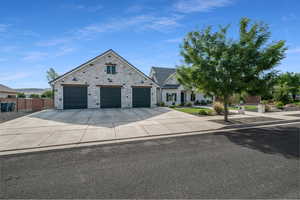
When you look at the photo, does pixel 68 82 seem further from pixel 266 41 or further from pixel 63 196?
pixel 266 41

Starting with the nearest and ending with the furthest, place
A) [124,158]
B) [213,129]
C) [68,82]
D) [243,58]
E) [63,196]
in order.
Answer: [63,196] → [124,158] → [243,58] → [213,129] → [68,82]

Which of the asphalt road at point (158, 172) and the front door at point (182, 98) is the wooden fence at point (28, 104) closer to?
the asphalt road at point (158, 172)

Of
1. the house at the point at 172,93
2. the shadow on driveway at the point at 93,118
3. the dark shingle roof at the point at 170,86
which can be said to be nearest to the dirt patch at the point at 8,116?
the shadow on driveway at the point at 93,118

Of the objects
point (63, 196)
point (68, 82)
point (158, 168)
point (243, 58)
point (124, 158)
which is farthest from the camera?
point (68, 82)

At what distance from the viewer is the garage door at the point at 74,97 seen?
55.5ft

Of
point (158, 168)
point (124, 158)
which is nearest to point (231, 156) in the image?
point (158, 168)

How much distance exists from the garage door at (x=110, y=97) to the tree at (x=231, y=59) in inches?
495

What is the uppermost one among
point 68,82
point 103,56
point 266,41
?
point 103,56

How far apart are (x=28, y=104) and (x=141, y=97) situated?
559 inches

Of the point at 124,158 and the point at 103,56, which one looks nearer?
the point at 124,158

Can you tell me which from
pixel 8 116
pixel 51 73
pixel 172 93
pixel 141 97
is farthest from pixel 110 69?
pixel 51 73

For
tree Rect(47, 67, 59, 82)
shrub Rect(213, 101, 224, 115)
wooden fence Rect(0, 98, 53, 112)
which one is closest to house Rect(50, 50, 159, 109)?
wooden fence Rect(0, 98, 53, 112)

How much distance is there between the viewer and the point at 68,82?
17000mm

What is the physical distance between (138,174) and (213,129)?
237 inches
